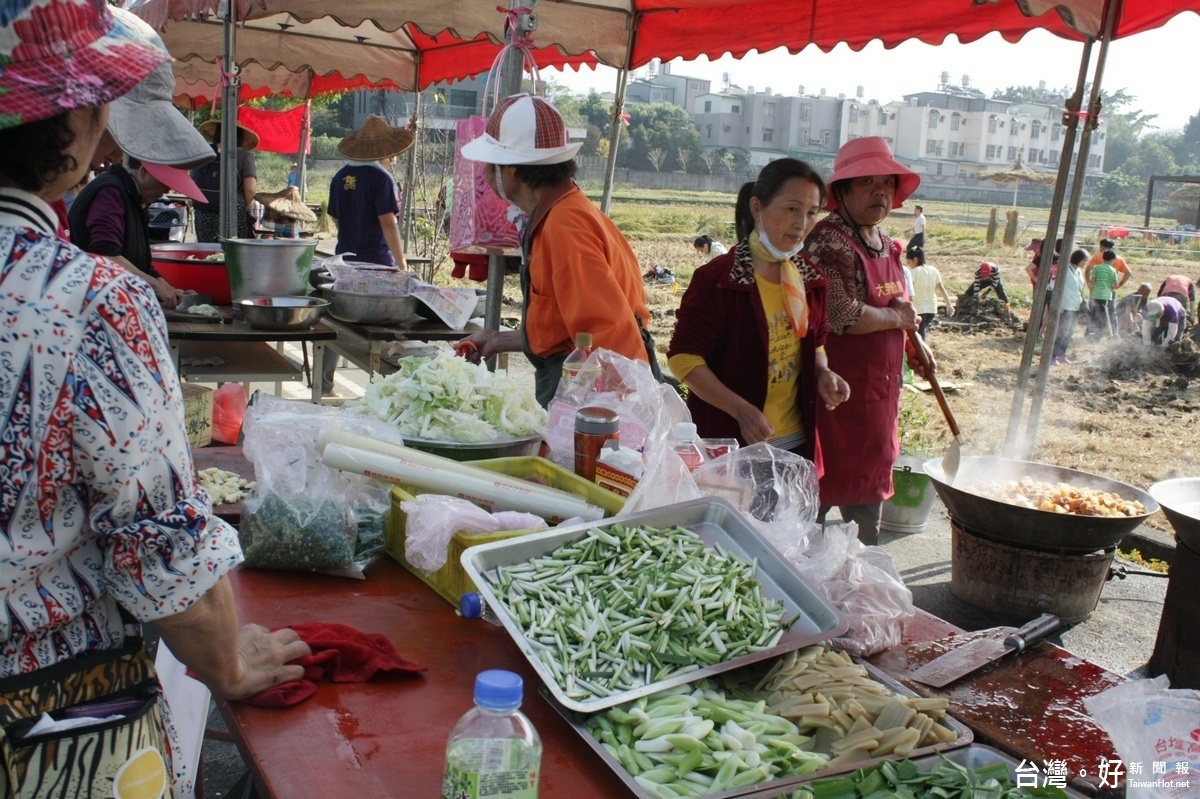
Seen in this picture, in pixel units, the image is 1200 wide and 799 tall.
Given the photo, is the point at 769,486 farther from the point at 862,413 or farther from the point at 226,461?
the point at 862,413

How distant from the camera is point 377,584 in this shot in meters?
2.06

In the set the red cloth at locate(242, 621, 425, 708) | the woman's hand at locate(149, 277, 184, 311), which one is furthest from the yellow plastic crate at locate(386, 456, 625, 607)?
the woman's hand at locate(149, 277, 184, 311)

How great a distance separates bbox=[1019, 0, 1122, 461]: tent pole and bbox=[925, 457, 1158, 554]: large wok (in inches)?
9.8

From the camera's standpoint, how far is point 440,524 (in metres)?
1.94

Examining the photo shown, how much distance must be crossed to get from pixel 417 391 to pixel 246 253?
8.37 feet

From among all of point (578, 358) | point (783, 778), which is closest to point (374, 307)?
point (578, 358)

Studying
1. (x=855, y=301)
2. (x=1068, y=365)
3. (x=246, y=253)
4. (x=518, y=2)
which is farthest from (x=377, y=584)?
(x=1068, y=365)

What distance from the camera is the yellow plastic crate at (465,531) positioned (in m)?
1.91

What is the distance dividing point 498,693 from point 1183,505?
348 cm

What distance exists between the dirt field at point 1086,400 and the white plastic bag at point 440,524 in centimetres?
657

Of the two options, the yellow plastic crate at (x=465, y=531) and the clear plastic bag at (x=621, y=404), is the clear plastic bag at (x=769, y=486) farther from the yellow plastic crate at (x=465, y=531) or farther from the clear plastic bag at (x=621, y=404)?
the yellow plastic crate at (x=465, y=531)

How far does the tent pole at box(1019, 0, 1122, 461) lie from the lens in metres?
3.97

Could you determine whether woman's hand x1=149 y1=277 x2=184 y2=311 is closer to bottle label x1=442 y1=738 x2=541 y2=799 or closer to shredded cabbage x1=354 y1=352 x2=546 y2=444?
shredded cabbage x1=354 y1=352 x2=546 y2=444

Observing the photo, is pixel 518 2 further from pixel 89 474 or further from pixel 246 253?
pixel 89 474
